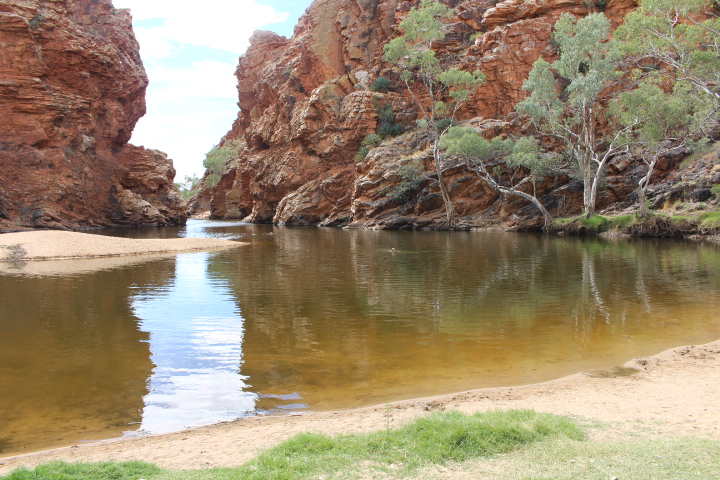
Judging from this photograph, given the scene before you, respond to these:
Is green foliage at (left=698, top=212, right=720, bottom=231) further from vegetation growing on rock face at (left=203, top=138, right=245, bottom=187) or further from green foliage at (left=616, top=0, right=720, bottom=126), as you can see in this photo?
vegetation growing on rock face at (left=203, top=138, right=245, bottom=187)

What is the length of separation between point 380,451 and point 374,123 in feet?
197

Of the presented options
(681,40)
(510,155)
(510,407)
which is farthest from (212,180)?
(510,407)

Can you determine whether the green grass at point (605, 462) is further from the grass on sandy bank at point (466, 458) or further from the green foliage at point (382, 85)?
the green foliage at point (382, 85)

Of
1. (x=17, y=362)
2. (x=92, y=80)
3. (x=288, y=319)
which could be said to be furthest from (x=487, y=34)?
(x=17, y=362)

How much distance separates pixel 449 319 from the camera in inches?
473

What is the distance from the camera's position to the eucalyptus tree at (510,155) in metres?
42.0

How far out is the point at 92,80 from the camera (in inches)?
2274

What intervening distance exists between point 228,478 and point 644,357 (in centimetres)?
760

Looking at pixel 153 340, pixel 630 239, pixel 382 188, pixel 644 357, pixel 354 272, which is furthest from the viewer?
pixel 382 188

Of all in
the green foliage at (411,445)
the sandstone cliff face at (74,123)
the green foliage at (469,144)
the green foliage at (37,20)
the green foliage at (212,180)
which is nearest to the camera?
the green foliage at (411,445)

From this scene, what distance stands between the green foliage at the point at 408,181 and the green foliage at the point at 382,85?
1546cm

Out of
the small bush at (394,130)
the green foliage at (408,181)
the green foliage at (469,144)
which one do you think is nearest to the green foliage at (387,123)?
the small bush at (394,130)

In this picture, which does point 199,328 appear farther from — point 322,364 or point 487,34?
point 487,34

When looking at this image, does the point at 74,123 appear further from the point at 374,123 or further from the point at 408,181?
the point at 408,181
